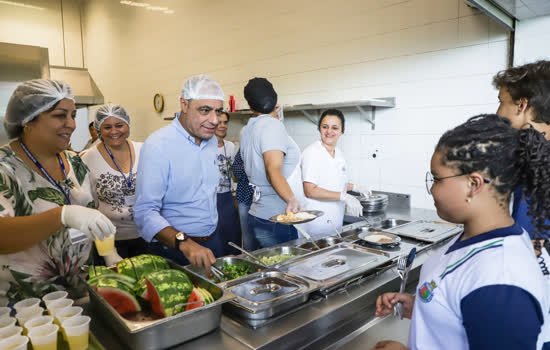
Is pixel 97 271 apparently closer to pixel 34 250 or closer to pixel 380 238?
pixel 34 250

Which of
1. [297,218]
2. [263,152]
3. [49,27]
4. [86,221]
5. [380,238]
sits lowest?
[380,238]

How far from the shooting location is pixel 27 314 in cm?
102

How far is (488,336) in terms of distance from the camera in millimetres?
704

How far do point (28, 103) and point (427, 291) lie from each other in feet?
5.48

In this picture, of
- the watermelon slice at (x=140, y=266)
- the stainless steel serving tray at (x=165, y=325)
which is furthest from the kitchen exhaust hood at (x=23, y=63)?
the stainless steel serving tray at (x=165, y=325)

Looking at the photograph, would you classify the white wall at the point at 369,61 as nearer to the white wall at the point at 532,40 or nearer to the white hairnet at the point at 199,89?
the white wall at the point at 532,40

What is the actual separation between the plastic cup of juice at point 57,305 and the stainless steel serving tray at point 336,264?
2.59 feet


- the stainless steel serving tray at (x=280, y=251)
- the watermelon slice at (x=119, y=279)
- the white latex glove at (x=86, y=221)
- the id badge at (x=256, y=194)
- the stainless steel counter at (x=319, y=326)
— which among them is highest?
the white latex glove at (x=86, y=221)

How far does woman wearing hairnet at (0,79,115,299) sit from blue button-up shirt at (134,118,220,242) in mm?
282

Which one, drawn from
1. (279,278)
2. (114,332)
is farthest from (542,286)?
(114,332)

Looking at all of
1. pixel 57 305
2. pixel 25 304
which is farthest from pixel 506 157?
pixel 25 304

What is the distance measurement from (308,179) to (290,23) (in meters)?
2.06

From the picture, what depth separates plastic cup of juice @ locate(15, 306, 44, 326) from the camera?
39.2 inches

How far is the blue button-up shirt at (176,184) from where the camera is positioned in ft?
5.47
